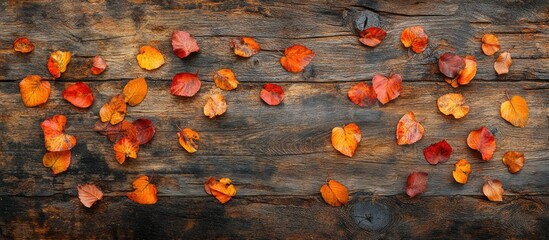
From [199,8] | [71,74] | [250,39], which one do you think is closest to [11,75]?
[71,74]

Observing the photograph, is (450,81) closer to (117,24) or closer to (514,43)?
(514,43)

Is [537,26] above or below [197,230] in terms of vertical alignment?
above

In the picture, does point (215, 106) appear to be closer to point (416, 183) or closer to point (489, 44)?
point (416, 183)

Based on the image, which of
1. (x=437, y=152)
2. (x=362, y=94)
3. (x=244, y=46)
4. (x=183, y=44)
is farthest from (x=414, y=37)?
(x=183, y=44)

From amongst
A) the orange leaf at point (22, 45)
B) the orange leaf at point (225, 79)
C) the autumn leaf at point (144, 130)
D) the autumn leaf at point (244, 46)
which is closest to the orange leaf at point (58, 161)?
the autumn leaf at point (144, 130)

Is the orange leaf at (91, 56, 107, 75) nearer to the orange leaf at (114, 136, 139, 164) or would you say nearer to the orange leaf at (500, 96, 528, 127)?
the orange leaf at (114, 136, 139, 164)

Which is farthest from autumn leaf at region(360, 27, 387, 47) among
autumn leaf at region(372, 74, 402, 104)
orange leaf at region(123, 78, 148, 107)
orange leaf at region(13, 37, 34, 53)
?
orange leaf at region(13, 37, 34, 53)

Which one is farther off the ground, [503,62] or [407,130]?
[503,62]
